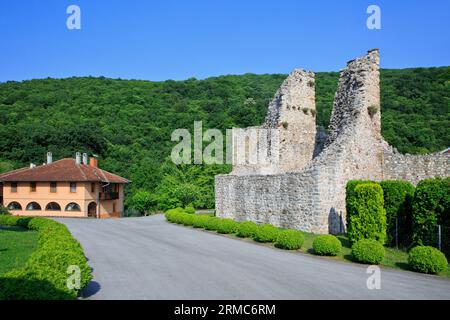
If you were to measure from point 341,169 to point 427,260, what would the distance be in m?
8.95

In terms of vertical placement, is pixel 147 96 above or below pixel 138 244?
above

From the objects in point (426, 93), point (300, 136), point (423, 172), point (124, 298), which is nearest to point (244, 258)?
point (124, 298)

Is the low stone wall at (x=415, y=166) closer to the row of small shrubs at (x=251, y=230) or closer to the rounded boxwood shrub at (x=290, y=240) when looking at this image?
the row of small shrubs at (x=251, y=230)

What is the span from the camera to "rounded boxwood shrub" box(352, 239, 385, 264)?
44.0ft

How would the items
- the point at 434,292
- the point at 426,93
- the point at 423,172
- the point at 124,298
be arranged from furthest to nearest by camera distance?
1. the point at 426,93
2. the point at 423,172
3. the point at 434,292
4. the point at 124,298

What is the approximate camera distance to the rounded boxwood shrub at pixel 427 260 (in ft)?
39.5

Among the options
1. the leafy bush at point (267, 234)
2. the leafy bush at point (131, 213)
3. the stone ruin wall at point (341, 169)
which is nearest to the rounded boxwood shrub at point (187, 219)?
the stone ruin wall at point (341, 169)

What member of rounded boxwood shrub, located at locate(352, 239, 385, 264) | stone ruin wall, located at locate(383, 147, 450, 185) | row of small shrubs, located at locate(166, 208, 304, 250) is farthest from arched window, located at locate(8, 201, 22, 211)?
rounded boxwood shrub, located at locate(352, 239, 385, 264)

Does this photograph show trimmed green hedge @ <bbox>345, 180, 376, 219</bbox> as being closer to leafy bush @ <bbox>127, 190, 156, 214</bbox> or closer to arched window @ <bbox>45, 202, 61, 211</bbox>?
leafy bush @ <bbox>127, 190, 156, 214</bbox>

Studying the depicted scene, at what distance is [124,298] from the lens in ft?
29.8

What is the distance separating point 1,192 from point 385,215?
152ft

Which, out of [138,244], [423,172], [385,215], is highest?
[423,172]

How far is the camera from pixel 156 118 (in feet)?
229
